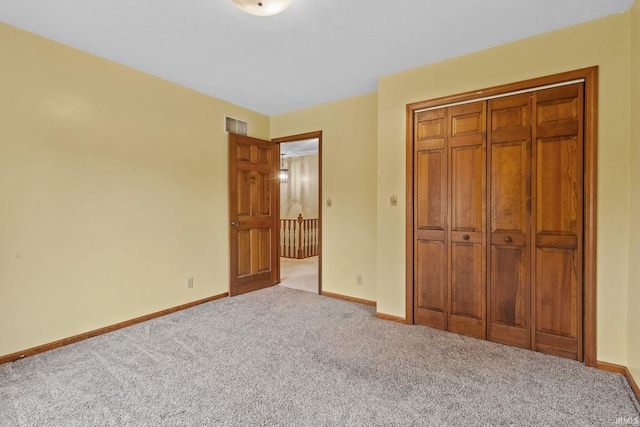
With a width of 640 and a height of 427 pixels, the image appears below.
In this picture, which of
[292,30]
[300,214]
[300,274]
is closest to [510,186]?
[292,30]

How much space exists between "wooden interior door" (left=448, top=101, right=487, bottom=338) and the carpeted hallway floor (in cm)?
26

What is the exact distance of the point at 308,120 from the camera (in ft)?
13.5

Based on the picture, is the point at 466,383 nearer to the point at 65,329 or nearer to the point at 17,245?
the point at 65,329

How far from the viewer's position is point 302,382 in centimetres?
195

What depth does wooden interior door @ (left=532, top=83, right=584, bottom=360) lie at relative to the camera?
2221 millimetres

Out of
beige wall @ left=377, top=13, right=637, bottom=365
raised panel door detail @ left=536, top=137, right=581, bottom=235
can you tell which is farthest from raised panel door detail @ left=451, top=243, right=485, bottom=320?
beige wall @ left=377, top=13, right=637, bottom=365

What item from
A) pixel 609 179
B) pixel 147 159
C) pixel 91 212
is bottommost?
pixel 91 212

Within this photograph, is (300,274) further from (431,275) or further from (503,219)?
(503,219)

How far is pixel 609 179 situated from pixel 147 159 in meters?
4.00

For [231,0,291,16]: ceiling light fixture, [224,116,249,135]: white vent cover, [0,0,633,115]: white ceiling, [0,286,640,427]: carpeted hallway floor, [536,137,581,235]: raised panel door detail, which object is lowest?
[0,286,640,427]: carpeted hallway floor

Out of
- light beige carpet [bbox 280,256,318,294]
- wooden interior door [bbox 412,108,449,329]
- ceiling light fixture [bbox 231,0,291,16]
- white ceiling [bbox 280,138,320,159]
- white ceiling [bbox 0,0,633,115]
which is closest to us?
ceiling light fixture [bbox 231,0,291,16]

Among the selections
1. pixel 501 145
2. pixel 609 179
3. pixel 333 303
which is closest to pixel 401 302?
pixel 333 303

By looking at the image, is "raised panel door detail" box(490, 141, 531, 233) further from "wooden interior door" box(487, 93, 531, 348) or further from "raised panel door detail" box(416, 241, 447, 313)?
"raised panel door detail" box(416, 241, 447, 313)

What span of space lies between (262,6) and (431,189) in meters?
2.06
